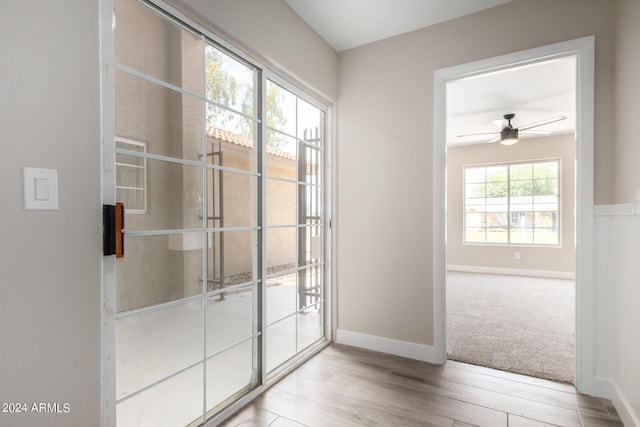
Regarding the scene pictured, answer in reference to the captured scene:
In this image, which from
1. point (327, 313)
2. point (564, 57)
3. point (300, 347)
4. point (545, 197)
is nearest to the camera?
point (564, 57)

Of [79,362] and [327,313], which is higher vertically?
[79,362]

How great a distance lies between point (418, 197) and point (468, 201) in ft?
15.3

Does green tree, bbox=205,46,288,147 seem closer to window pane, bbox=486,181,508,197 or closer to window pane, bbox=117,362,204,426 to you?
window pane, bbox=117,362,204,426

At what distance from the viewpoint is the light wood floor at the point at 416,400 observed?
1729mm

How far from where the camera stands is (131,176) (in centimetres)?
133

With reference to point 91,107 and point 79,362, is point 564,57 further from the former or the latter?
point 79,362

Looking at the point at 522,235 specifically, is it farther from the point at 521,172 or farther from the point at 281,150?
the point at 281,150

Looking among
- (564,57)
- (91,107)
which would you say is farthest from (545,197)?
(91,107)

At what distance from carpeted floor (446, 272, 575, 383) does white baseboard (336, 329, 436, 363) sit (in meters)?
0.23

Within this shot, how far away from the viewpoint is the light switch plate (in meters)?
0.98

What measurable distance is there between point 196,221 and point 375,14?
6.42 feet

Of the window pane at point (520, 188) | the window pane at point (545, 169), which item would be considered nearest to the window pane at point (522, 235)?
the window pane at point (520, 188)

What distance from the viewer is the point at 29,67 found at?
0.99m

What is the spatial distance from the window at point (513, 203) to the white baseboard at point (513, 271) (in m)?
Answer: 0.53
